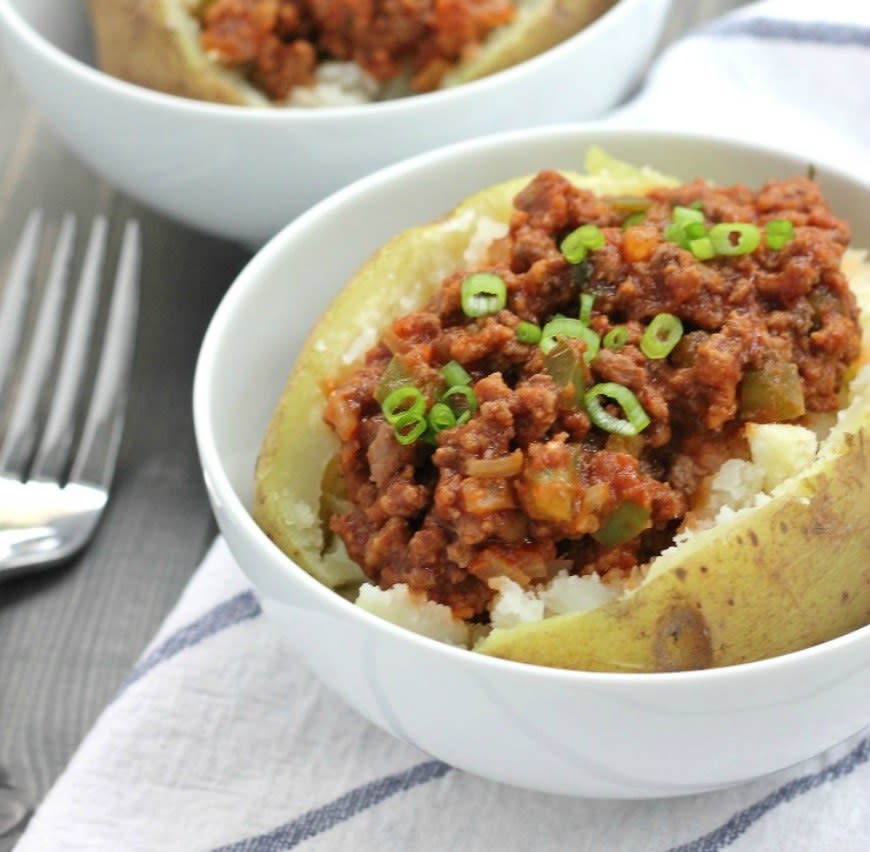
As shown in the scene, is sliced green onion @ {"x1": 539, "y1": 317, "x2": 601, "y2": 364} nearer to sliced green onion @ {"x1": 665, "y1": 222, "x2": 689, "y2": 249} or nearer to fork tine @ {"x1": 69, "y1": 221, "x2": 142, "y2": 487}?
sliced green onion @ {"x1": 665, "y1": 222, "x2": 689, "y2": 249}

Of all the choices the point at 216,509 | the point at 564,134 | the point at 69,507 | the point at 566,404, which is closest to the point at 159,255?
the point at 69,507

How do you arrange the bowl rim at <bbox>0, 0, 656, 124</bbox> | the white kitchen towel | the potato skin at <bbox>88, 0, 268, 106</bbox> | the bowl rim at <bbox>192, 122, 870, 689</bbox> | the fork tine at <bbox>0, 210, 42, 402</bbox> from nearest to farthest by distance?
the bowl rim at <bbox>192, 122, 870, 689</bbox> → the white kitchen towel → the bowl rim at <bbox>0, 0, 656, 124</bbox> → the fork tine at <bbox>0, 210, 42, 402</bbox> → the potato skin at <bbox>88, 0, 268, 106</bbox>

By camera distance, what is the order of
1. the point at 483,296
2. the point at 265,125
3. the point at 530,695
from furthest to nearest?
1. the point at 265,125
2. the point at 483,296
3. the point at 530,695

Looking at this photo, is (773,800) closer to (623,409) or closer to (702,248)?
(623,409)

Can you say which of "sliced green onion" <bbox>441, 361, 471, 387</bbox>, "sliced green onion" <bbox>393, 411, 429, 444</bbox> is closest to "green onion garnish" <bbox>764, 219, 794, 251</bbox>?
"sliced green onion" <bbox>441, 361, 471, 387</bbox>

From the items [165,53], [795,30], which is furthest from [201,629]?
[795,30]

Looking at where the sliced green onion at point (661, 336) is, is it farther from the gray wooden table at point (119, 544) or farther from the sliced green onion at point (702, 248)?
the gray wooden table at point (119, 544)
